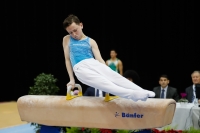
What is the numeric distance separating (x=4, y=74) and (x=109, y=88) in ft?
28.4

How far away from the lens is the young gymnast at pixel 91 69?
370 centimetres

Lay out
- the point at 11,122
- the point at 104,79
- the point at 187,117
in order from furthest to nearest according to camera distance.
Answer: the point at 11,122 → the point at 187,117 → the point at 104,79

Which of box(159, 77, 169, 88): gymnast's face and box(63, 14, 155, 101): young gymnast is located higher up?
box(63, 14, 155, 101): young gymnast

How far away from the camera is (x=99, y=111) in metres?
4.00

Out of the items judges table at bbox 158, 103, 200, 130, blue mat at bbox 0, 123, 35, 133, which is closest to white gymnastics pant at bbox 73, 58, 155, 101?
judges table at bbox 158, 103, 200, 130

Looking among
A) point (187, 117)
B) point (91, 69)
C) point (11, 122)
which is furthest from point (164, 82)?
point (11, 122)

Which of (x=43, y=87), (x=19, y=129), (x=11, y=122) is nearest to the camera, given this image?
(x=43, y=87)

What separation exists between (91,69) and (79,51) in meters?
0.35

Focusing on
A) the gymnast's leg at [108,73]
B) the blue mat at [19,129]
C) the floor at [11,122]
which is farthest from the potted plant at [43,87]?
the gymnast's leg at [108,73]

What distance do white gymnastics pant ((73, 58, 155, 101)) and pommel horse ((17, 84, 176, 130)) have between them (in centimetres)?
22

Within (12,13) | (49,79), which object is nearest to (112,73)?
(49,79)

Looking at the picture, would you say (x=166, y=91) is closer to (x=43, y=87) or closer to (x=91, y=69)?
(x=43, y=87)

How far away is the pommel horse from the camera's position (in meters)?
3.74

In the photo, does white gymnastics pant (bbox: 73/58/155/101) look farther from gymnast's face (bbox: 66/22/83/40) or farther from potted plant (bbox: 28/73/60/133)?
potted plant (bbox: 28/73/60/133)
